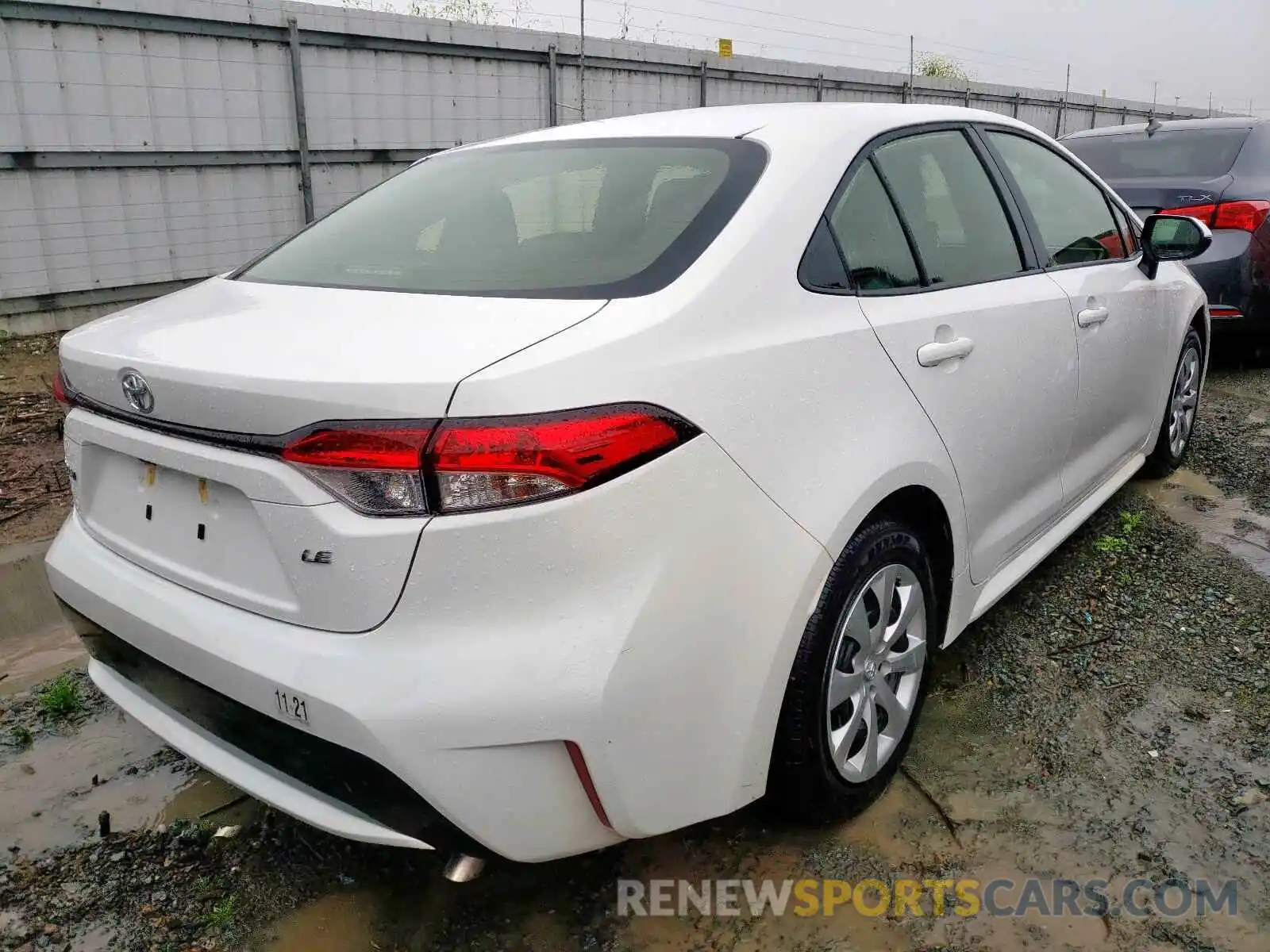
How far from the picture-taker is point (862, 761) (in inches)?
85.1

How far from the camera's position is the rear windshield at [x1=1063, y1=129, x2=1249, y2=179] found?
20.2ft

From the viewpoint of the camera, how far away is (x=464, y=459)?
1.47 metres

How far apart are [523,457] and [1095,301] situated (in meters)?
2.33

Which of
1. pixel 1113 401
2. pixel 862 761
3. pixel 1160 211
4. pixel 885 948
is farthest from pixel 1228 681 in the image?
pixel 1160 211

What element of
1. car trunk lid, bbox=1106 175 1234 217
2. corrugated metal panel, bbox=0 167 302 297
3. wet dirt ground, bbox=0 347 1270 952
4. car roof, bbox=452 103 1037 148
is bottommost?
wet dirt ground, bbox=0 347 1270 952

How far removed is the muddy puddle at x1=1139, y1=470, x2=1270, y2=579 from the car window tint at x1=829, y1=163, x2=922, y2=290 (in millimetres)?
2123

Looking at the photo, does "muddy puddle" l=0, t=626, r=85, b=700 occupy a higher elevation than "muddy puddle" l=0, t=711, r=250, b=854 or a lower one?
lower

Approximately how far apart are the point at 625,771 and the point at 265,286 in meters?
1.32

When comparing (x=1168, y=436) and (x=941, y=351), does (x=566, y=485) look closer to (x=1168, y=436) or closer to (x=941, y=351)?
(x=941, y=351)

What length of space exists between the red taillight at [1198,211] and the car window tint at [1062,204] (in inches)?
111

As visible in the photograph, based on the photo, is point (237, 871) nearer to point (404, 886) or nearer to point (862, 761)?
point (404, 886)

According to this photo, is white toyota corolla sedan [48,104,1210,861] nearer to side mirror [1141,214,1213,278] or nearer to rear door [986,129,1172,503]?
rear door [986,129,1172,503]

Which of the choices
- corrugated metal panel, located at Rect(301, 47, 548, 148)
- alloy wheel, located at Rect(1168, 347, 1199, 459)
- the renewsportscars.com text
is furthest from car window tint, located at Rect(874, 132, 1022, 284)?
corrugated metal panel, located at Rect(301, 47, 548, 148)

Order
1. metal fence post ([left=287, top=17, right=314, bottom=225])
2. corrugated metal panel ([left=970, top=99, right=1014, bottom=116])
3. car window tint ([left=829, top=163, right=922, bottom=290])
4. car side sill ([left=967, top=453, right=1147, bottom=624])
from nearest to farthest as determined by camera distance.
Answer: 1. car window tint ([left=829, top=163, right=922, bottom=290])
2. car side sill ([left=967, top=453, right=1147, bottom=624])
3. metal fence post ([left=287, top=17, right=314, bottom=225])
4. corrugated metal panel ([left=970, top=99, right=1014, bottom=116])
